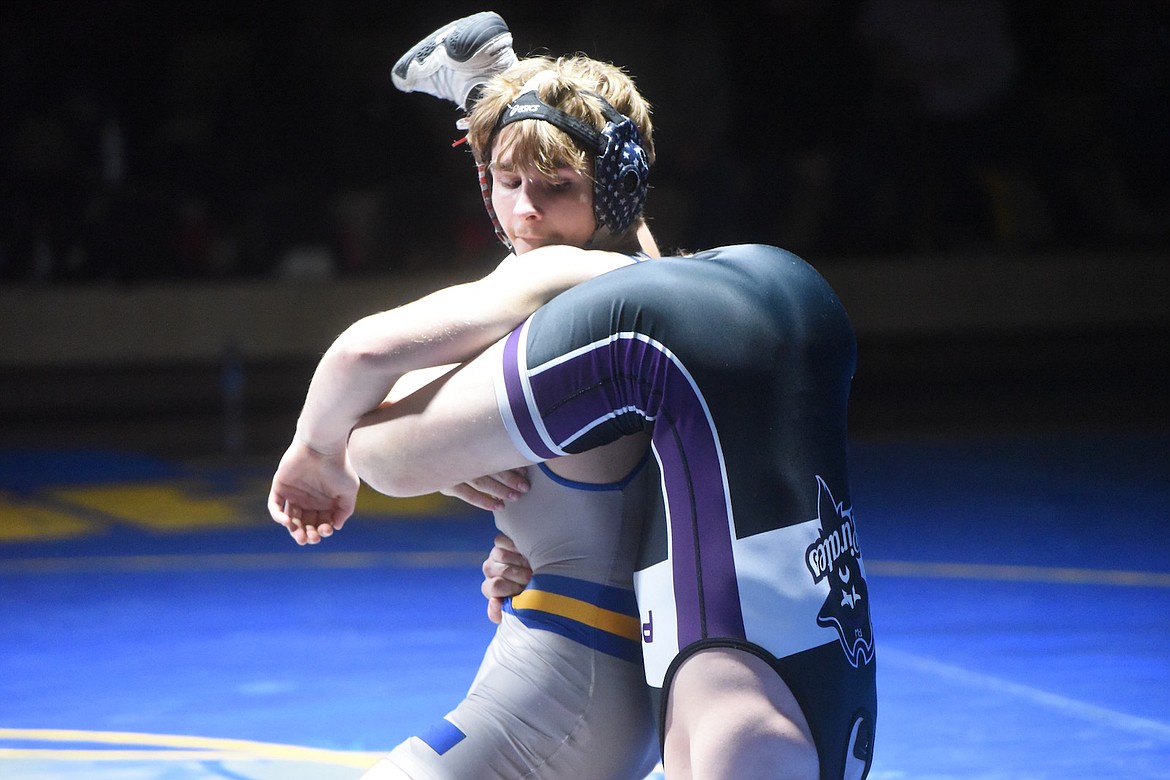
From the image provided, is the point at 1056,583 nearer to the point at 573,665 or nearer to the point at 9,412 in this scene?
the point at 573,665

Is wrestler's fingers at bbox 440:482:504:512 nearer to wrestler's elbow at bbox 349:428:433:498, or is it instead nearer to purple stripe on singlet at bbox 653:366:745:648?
wrestler's elbow at bbox 349:428:433:498

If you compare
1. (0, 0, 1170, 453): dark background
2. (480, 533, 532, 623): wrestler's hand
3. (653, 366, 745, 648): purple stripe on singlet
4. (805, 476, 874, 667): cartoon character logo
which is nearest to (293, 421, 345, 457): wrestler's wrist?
(480, 533, 532, 623): wrestler's hand

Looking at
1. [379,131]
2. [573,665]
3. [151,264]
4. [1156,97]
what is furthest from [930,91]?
[573,665]

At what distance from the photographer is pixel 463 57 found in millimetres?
2293

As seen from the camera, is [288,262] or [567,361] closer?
[567,361]

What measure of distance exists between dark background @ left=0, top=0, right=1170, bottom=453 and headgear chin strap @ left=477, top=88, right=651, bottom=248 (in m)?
8.05

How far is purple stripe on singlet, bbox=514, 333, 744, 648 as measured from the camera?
5.70ft

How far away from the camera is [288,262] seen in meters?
10.2

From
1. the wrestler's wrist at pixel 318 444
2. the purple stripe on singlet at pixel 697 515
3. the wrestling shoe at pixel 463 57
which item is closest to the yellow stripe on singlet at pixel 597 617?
the purple stripe on singlet at pixel 697 515

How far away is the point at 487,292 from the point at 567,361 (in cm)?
18

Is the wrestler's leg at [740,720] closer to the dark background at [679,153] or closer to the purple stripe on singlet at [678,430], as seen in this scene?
the purple stripe on singlet at [678,430]

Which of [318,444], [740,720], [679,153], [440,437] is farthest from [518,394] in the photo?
[679,153]

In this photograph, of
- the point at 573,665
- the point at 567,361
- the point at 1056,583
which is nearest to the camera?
the point at 567,361

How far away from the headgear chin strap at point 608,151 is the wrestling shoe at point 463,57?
282mm
